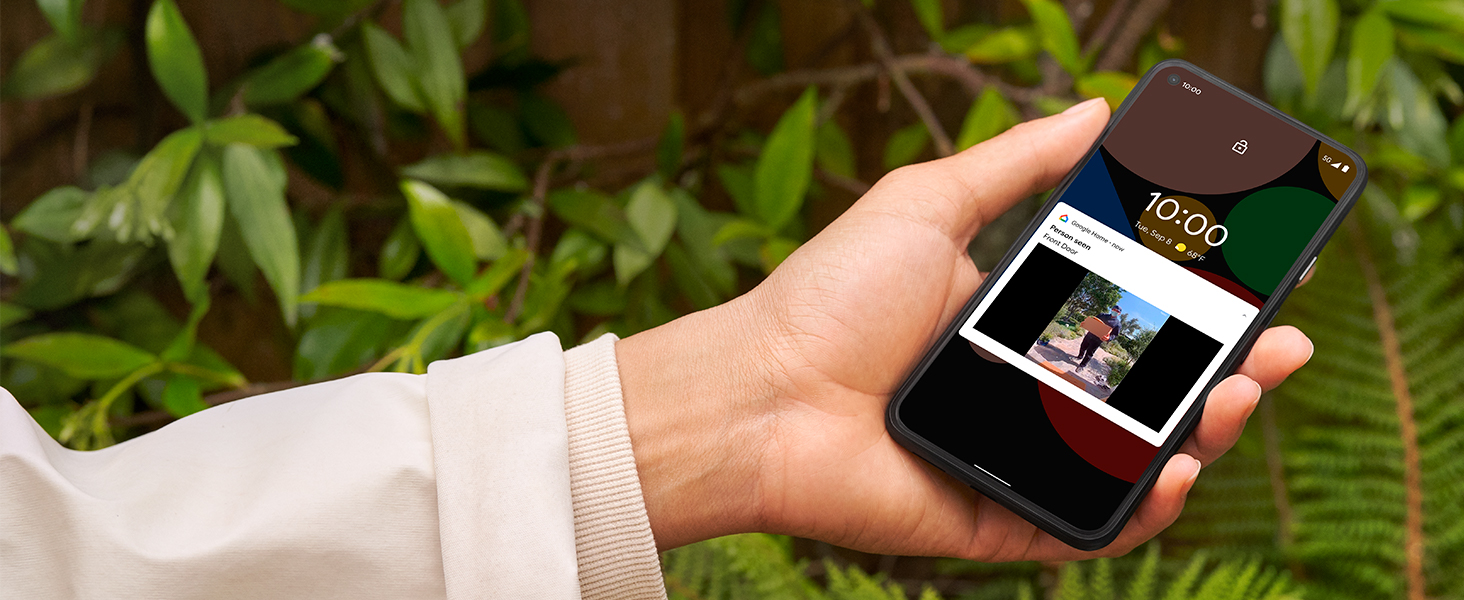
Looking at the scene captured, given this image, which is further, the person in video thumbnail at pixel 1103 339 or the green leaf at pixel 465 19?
the green leaf at pixel 465 19

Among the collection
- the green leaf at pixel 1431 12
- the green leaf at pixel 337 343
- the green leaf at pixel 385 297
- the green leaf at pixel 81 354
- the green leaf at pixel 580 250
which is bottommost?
the green leaf at pixel 81 354

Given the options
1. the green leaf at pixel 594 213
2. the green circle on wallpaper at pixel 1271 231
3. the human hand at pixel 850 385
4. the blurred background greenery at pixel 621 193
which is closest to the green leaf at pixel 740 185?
the blurred background greenery at pixel 621 193

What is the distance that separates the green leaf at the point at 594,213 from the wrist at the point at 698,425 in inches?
7.8

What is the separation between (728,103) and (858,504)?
1.81 feet

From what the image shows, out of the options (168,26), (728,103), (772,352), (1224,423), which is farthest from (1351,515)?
(168,26)

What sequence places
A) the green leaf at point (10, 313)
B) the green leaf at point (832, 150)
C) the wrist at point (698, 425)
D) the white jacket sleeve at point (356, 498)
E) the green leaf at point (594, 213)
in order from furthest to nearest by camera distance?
the green leaf at point (832, 150) → the green leaf at point (594, 213) → the green leaf at point (10, 313) → the wrist at point (698, 425) → the white jacket sleeve at point (356, 498)

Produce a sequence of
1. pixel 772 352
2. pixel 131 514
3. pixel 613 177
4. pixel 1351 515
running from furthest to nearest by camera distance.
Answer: pixel 613 177
pixel 1351 515
pixel 772 352
pixel 131 514

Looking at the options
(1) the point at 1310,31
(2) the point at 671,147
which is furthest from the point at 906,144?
(1) the point at 1310,31

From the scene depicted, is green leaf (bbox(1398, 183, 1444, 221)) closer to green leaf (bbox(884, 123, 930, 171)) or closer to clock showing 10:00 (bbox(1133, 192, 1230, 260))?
clock showing 10:00 (bbox(1133, 192, 1230, 260))

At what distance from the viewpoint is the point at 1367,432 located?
89 cm

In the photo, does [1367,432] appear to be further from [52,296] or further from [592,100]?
[52,296]

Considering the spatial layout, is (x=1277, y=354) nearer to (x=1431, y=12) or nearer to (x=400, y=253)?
(x=1431, y=12)

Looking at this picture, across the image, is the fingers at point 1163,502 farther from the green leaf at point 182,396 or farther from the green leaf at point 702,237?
the green leaf at point 182,396

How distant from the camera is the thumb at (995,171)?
0.60m
